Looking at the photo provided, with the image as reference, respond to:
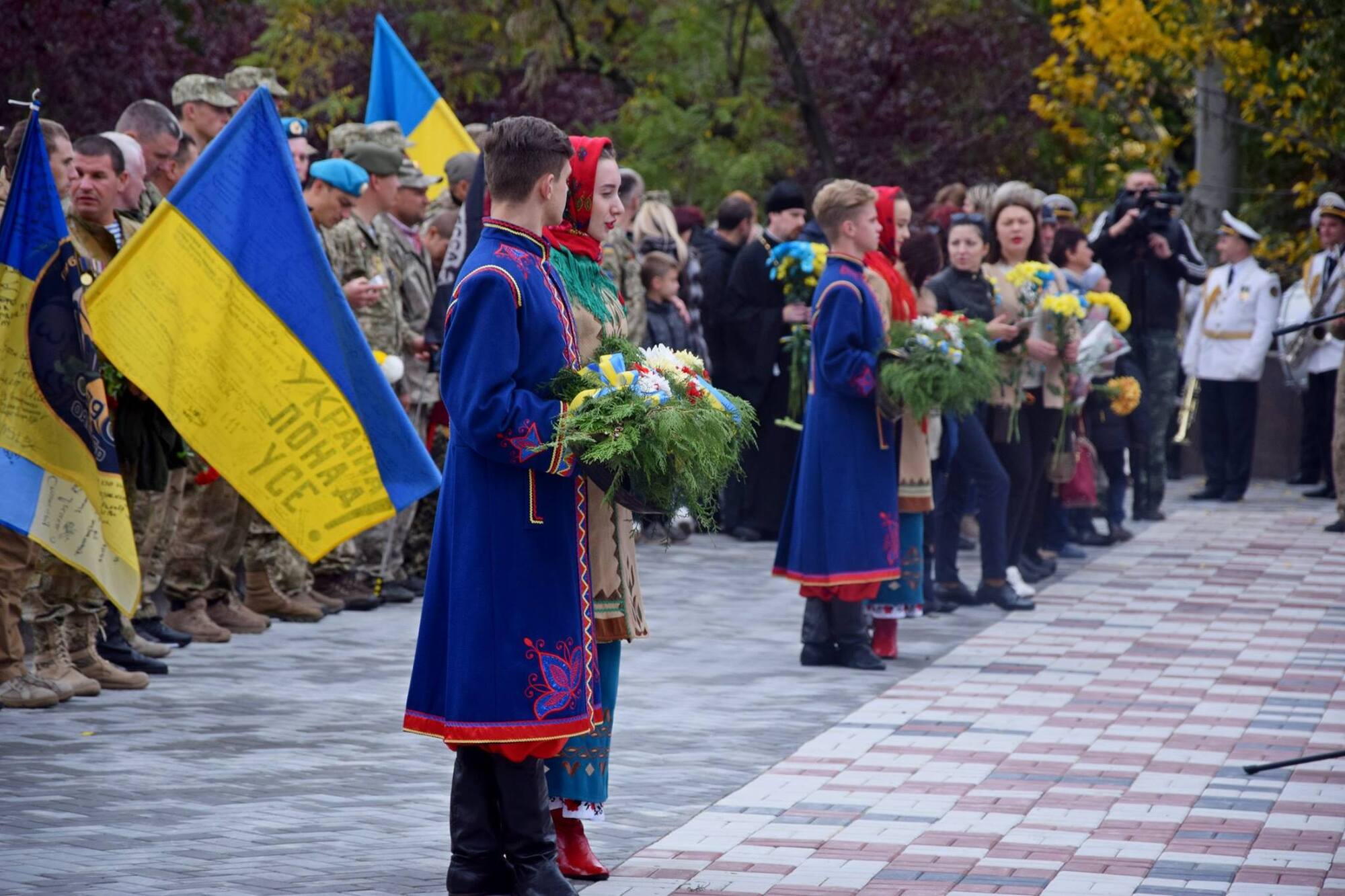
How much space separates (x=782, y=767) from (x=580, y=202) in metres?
2.53

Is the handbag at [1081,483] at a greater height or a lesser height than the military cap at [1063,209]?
lesser

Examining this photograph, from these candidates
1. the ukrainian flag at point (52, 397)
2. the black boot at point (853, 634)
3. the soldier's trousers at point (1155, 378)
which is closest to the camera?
the ukrainian flag at point (52, 397)

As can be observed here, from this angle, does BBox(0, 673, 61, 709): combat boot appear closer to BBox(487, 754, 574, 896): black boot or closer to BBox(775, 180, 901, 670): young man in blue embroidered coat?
BBox(487, 754, 574, 896): black boot

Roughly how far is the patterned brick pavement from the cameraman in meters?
4.03

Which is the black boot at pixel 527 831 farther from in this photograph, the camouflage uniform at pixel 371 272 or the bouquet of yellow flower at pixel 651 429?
the camouflage uniform at pixel 371 272

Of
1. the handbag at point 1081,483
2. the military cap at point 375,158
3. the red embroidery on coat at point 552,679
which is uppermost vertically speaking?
the military cap at point 375,158

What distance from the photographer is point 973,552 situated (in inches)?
535

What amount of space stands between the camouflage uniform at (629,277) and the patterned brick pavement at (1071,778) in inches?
133

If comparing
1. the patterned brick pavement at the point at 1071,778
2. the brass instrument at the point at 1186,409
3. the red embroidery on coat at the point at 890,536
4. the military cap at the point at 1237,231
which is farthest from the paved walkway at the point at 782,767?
the brass instrument at the point at 1186,409

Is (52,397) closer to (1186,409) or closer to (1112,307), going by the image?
(1112,307)

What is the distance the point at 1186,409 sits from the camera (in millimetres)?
18250

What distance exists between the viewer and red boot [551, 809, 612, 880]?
18.0 feet

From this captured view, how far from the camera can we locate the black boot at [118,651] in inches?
334

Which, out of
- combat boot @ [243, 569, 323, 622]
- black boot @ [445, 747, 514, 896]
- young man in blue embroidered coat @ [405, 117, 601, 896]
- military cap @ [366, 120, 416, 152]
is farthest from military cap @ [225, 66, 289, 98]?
black boot @ [445, 747, 514, 896]
